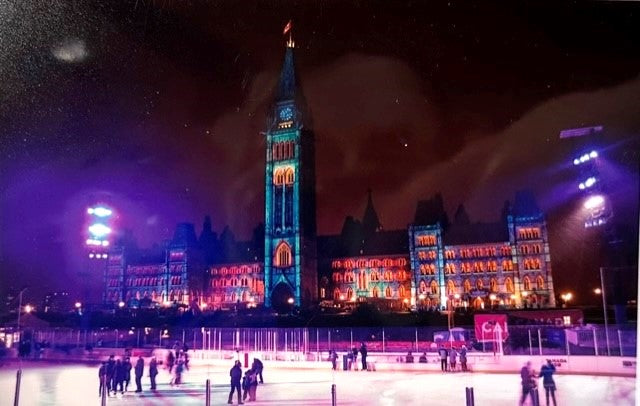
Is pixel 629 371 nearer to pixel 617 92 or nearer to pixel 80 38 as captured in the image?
pixel 617 92

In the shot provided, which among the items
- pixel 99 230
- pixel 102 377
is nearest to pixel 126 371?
pixel 102 377

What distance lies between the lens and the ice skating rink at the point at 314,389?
6.67m

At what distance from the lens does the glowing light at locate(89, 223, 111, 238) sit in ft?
19.5

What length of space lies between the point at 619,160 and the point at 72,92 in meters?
8.16

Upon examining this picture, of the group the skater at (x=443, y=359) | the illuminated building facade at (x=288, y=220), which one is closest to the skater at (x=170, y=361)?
the skater at (x=443, y=359)

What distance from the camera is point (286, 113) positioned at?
100 feet

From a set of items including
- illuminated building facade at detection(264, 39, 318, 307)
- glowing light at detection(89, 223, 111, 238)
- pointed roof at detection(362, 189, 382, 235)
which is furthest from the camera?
illuminated building facade at detection(264, 39, 318, 307)

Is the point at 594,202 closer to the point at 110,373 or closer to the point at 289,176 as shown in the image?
the point at 110,373

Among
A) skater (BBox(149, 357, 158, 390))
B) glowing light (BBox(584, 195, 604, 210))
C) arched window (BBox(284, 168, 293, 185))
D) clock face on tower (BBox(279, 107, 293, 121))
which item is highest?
clock face on tower (BBox(279, 107, 293, 121))

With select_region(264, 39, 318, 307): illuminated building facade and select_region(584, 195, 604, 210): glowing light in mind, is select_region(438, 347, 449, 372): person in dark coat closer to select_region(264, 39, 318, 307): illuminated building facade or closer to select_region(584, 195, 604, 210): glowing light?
select_region(584, 195, 604, 210): glowing light

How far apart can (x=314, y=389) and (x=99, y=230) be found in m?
4.15

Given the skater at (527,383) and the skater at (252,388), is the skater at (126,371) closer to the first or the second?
the skater at (252,388)

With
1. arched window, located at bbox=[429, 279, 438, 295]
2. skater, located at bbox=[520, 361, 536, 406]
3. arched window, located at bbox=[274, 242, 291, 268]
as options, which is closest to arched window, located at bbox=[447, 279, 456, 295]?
arched window, located at bbox=[429, 279, 438, 295]

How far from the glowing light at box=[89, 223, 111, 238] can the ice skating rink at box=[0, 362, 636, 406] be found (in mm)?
2181
